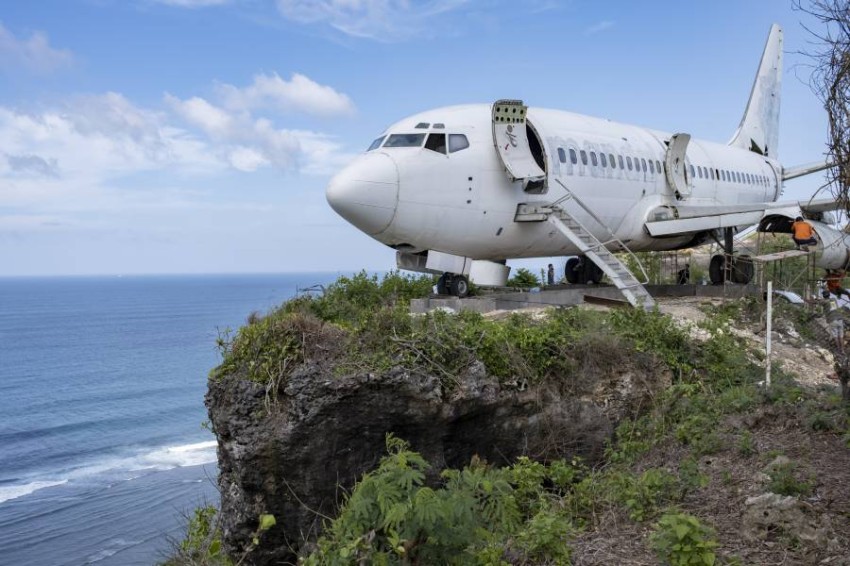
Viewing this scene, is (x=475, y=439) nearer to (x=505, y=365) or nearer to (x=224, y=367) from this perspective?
(x=505, y=365)

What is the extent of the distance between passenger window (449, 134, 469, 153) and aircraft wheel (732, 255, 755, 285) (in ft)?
32.8

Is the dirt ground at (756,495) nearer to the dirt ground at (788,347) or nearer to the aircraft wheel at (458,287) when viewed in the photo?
the dirt ground at (788,347)

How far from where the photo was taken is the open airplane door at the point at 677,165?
18766mm

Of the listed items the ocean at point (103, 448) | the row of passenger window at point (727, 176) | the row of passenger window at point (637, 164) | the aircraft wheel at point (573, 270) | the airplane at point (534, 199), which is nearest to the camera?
the airplane at point (534, 199)

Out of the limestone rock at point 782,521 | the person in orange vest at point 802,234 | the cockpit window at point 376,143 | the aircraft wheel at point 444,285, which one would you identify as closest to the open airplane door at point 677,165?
the person in orange vest at point 802,234

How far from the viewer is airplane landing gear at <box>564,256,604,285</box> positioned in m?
19.9

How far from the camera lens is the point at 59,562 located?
2114 centimetres

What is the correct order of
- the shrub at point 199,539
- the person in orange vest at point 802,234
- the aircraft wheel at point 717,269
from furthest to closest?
the aircraft wheel at point 717,269
the person in orange vest at point 802,234
the shrub at point 199,539

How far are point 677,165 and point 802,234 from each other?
3.32 meters

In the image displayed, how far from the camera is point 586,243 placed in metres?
14.3

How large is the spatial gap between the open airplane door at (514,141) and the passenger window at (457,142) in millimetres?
612

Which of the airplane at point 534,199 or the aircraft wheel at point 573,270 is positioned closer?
the airplane at point 534,199

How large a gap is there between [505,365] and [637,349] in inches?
86.0

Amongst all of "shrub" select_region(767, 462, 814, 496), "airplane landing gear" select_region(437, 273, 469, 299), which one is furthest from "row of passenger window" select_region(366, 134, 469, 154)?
"shrub" select_region(767, 462, 814, 496)
